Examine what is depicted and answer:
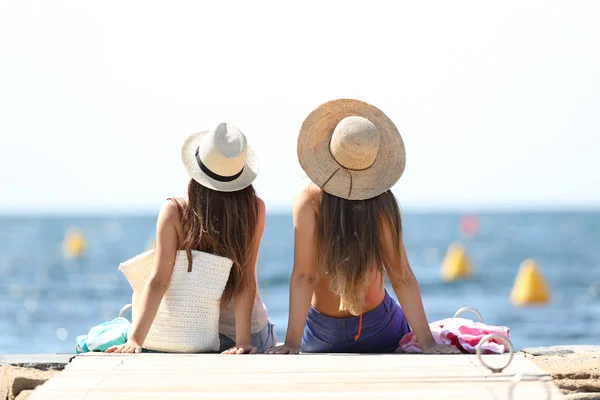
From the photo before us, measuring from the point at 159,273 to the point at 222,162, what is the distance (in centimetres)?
59

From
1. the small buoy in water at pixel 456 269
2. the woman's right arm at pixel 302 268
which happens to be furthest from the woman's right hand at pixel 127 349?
the small buoy in water at pixel 456 269

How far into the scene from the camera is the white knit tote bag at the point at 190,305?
4.15 meters

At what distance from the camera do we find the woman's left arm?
13.4 feet

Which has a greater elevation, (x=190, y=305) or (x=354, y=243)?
(x=354, y=243)

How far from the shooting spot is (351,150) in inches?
160

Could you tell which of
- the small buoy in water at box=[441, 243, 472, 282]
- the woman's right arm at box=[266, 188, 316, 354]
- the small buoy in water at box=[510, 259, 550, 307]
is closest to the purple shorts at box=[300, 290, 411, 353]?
the woman's right arm at box=[266, 188, 316, 354]

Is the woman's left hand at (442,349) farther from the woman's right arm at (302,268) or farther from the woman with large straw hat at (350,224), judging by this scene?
the woman's right arm at (302,268)

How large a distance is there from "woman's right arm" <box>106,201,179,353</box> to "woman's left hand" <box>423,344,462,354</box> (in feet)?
4.09

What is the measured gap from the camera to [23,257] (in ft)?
123

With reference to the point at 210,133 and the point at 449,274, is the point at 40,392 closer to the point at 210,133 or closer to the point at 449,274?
the point at 210,133

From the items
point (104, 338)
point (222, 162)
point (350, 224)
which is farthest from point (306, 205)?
point (104, 338)

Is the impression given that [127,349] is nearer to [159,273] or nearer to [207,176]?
[159,273]

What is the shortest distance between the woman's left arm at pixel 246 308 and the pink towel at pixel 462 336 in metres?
0.77

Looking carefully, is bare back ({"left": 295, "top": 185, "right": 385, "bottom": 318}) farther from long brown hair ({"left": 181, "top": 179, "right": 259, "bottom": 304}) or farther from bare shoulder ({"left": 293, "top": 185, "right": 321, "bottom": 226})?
A: long brown hair ({"left": 181, "top": 179, "right": 259, "bottom": 304})
